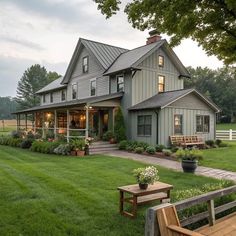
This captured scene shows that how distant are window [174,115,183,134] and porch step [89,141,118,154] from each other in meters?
4.35

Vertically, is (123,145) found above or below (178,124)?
below

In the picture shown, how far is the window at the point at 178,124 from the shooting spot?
18.5m

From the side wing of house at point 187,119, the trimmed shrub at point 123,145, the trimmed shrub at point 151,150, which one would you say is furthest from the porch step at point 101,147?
the side wing of house at point 187,119

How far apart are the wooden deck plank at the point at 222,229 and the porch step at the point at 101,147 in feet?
41.2

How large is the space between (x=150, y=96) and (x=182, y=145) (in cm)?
458

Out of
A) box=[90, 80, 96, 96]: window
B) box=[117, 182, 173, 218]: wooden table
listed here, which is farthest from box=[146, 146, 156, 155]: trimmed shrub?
box=[117, 182, 173, 218]: wooden table

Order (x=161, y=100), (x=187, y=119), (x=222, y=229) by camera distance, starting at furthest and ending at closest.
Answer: (x=187, y=119), (x=161, y=100), (x=222, y=229)

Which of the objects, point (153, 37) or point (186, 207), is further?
point (153, 37)

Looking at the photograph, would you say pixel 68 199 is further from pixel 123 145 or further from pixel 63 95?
pixel 63 95

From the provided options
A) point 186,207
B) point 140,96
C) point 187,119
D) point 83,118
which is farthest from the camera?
point 83,118

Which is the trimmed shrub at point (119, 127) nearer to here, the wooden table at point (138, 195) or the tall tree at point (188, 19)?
the tall tree at point (188, 19)

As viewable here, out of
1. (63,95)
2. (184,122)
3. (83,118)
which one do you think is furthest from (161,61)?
(63,95)

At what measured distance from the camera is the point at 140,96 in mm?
19531

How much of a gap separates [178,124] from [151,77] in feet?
13.7
